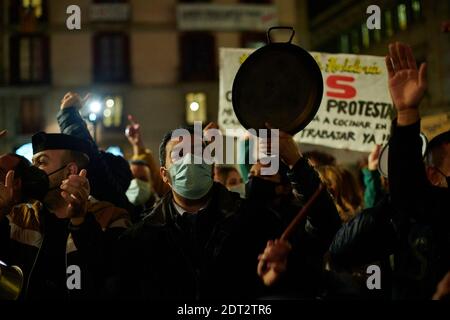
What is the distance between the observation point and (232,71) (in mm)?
7035

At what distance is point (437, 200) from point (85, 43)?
28.3 metres

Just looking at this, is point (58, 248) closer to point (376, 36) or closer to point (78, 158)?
point (78, 158)

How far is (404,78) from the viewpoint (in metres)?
2.64

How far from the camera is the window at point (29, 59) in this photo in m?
29.4

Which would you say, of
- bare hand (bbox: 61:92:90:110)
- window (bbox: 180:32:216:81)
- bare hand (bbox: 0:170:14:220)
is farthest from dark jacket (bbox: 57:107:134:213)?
window (bbox: 180:32:216:81)

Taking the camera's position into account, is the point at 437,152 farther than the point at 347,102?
No

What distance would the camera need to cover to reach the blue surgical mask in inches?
137

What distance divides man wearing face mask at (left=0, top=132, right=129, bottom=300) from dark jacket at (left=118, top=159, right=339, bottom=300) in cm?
17

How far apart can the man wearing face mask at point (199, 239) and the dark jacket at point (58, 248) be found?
0.47ft

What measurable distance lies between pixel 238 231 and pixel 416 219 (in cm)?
89

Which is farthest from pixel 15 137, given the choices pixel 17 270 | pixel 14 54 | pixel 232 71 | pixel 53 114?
pixel 17 270

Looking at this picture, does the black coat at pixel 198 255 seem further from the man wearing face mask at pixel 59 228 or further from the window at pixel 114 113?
the window at pixel 114 113

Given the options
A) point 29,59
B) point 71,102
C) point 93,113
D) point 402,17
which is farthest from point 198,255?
point 29,59
